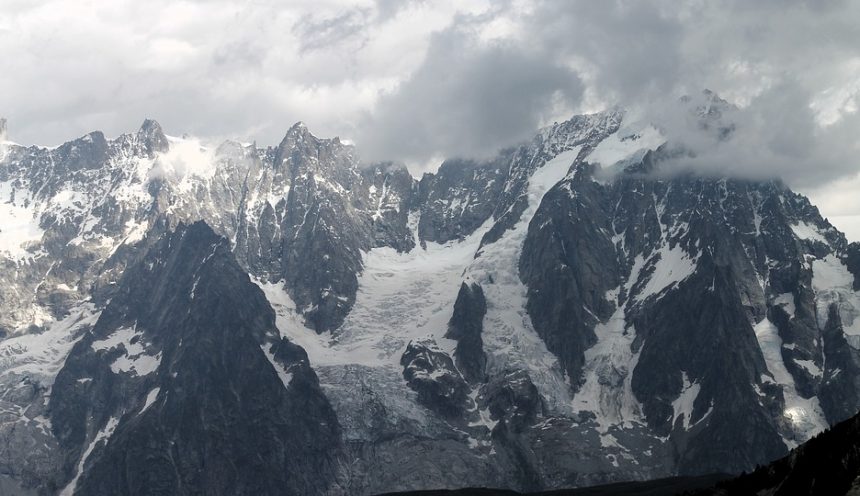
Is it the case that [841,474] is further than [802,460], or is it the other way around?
[802,460]

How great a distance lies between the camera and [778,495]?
19475 centimetres

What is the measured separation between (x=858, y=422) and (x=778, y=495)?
15945 millimetres

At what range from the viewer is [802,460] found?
199625mm

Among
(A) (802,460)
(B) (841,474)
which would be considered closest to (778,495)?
(A) (802,460)

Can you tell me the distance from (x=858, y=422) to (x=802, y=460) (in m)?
11.4

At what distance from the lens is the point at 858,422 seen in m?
193

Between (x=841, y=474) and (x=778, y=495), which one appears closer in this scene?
(x=841, y=474)

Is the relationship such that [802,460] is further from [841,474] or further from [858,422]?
[841,474]

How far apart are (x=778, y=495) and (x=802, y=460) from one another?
8235mm

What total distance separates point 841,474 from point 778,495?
24045mm

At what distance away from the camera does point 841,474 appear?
172 m

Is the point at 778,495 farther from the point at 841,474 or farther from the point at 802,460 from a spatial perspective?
the point at 841,474

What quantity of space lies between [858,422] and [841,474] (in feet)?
76.2
